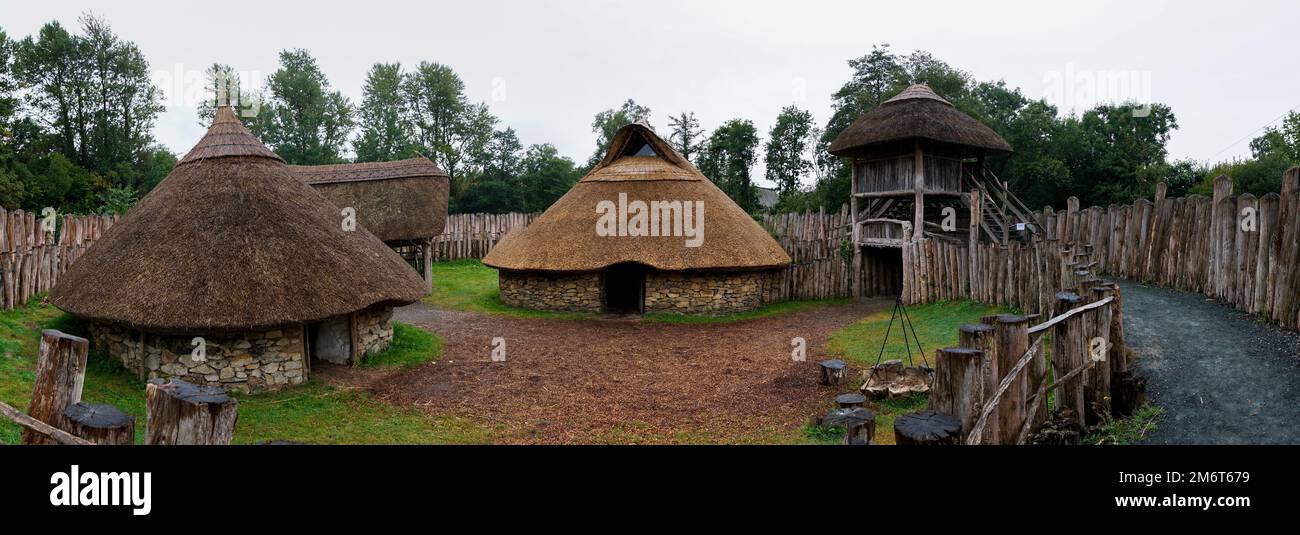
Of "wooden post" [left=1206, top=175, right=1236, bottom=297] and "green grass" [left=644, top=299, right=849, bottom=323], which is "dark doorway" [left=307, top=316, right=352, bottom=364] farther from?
"wooden post" [left=1206, top=175, right=1236, bottom=297]

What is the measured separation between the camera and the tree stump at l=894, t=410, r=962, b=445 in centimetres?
379

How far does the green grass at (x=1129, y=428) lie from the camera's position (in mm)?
5883

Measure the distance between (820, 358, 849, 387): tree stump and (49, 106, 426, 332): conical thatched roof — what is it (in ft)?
21.7

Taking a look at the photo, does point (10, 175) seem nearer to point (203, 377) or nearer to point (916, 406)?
point (203, 377)

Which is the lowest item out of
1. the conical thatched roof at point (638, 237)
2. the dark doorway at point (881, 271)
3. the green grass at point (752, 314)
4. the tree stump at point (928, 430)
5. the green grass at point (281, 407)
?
the green grass at point (281, 407)

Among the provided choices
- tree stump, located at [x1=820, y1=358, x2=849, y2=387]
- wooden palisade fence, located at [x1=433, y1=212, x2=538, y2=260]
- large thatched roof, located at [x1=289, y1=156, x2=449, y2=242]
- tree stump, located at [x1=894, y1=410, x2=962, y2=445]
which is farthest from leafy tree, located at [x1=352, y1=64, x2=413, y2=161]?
tree stump, located at [x1=894, y1=410, x2=962, y2=445]

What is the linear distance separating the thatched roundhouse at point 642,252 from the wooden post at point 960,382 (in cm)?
1154

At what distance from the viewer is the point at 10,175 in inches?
1003

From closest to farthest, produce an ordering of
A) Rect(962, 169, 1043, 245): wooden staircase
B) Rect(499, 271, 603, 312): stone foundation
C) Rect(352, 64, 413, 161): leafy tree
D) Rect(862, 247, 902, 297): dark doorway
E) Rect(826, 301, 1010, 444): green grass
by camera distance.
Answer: Rect(826, 301, 1010, 444): green grass → Rect(499, 271, 603, 312): stone foundation → Rect(962, 169, 1043, 245): wooden staircase → Rect(862, 247, 902, 297): dark doorway → Rect(352, 64, 413, 161): leafy tree

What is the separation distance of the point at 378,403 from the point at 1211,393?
9181mm

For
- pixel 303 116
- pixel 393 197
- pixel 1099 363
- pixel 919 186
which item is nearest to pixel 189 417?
pixel 1099 363

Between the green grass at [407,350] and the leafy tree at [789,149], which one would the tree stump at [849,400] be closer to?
the green grass at [407,350]

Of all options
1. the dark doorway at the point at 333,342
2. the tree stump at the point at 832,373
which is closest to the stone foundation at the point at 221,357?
the dark doorway at the point at 333,342

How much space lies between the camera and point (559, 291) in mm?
17203
